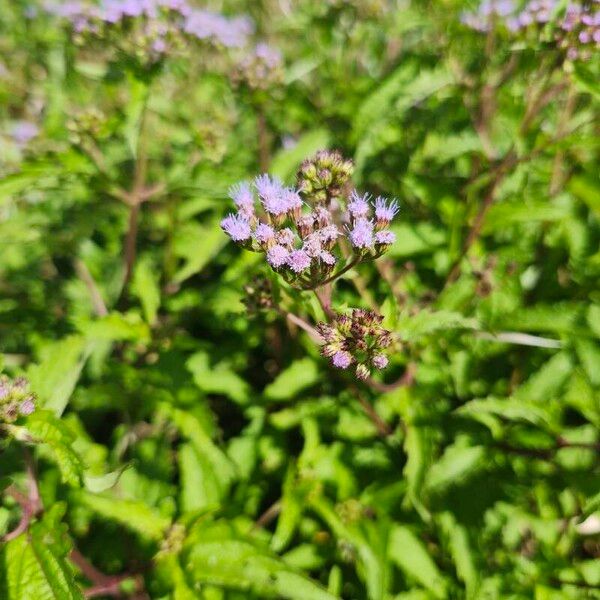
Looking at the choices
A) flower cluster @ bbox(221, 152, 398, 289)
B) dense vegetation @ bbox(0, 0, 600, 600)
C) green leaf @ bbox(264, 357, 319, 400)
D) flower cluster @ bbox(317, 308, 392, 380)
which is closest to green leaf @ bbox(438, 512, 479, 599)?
dense vegetation @ bbox(0, 0, 600, 600)

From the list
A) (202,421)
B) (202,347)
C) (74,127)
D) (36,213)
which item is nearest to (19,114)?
(36,213)

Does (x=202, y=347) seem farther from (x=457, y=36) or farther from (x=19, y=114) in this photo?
(x=19, y=114)

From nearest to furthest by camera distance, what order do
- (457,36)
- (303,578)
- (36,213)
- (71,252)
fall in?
(303,578), (457,36), (71,252), (36,213)

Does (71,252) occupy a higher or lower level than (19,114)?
lower

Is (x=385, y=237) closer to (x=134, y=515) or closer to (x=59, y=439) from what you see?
(x=59, y=439)

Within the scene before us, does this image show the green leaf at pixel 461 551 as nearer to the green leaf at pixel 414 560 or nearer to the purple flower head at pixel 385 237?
the green leaf at pixel 414 560

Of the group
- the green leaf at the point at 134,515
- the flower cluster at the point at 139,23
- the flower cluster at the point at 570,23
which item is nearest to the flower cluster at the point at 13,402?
the green leaf at the point at 134,515

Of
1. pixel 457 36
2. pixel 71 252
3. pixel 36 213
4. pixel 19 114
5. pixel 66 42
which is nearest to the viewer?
pixel 457 36
